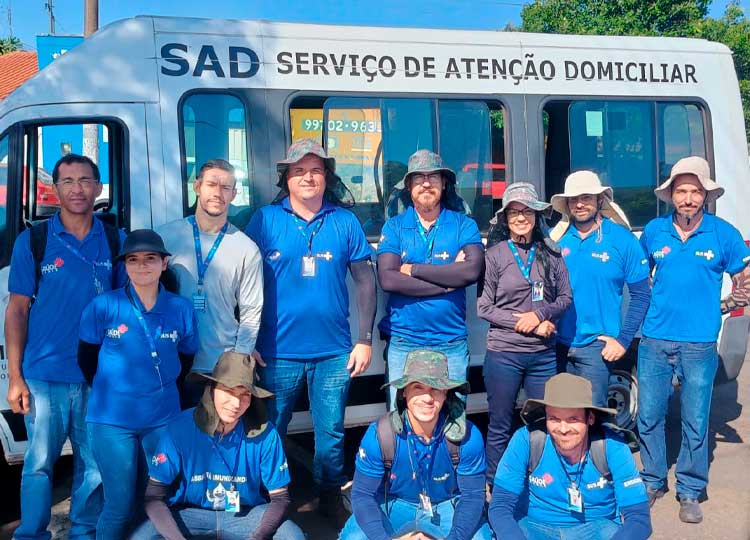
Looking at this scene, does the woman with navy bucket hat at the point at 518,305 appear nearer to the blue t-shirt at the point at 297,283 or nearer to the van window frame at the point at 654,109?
the blue t-shirt at the point at 297,283

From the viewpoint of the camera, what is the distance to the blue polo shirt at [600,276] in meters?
4.32

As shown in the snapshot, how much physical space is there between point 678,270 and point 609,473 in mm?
1649

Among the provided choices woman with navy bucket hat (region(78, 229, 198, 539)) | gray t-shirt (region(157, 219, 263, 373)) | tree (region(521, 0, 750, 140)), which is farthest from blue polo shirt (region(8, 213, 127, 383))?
tree (region(521, 0, 750, 140))

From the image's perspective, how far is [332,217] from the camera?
4066mm

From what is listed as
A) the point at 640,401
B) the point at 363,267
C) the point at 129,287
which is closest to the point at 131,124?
the point at 129,287

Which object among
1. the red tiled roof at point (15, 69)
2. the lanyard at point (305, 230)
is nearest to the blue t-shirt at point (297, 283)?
the lanyard at point (305, 230)

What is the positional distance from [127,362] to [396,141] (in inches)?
86.6

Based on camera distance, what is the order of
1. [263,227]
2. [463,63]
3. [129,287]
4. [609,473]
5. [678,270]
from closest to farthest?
[609,473]
[129,287]
[263,227]
[678,270]
[463,63]

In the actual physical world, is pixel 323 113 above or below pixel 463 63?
below

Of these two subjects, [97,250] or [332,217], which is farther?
[332,217]

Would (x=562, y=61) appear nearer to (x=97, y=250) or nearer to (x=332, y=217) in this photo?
(x=332, y=217)

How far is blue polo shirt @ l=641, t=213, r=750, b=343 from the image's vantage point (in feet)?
14.4

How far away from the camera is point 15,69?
24562 mm

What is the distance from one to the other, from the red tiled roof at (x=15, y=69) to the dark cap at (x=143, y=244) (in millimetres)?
21775
